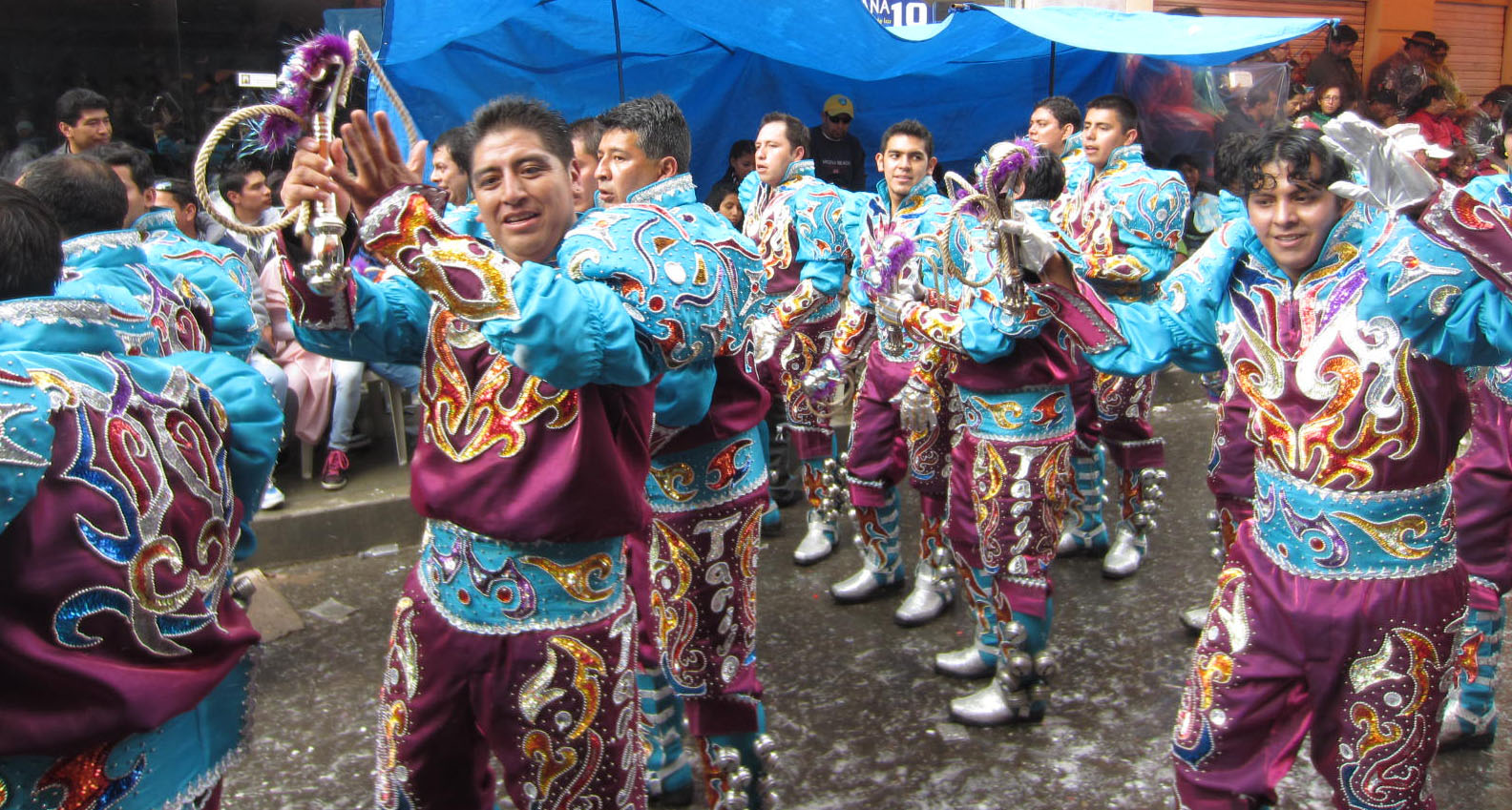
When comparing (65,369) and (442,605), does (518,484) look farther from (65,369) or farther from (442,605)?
(65,369)

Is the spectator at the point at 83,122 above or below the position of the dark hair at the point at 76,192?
below

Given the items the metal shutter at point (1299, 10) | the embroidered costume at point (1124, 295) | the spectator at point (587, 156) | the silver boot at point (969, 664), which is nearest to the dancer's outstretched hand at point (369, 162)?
the spectator at point (587, 156)

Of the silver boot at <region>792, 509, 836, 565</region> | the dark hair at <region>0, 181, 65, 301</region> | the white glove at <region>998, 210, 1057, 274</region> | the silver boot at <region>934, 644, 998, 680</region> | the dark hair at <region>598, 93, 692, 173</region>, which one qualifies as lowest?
the silver boot at <region>792, 509, 836, 565</region>

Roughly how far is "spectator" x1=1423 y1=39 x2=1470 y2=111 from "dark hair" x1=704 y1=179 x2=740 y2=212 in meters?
6.56

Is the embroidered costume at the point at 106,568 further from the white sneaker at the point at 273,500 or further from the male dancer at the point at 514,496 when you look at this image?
the white sneaker at the point at 273,500

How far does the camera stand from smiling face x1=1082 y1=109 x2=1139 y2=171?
5.79m

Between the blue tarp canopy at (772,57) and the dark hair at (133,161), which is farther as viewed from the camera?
the blue tarp canopy at (772,57)

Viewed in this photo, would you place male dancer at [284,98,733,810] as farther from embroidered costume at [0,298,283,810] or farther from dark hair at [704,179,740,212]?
dark hair at [704,179,740,212]

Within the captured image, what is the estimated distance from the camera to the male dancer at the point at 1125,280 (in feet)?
17.1

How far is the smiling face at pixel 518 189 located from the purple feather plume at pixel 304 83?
0.97ft

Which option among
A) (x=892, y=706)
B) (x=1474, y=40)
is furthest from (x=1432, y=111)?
(x=892, y=706)

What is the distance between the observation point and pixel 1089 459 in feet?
18.1

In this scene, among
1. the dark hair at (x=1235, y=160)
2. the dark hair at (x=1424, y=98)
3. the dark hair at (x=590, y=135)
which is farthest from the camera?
the dark hair at (x=1424, y=98)

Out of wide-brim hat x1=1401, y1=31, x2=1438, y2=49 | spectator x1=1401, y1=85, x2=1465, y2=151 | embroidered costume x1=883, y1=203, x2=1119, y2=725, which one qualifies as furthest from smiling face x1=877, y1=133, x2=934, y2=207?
wide-brim hat x1=1401, y1=31, x2=1438, y2=49
